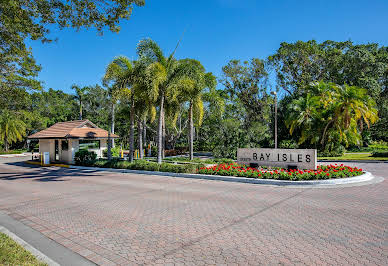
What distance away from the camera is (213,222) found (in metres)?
6.83

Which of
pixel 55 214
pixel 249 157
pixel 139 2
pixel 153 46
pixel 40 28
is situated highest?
pixel 153 46

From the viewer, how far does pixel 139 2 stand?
26.0 feet

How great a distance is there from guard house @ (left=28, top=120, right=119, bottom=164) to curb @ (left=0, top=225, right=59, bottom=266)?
16.5 m

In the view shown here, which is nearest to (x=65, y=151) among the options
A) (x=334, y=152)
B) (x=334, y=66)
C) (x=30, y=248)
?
(x=30, y=248)

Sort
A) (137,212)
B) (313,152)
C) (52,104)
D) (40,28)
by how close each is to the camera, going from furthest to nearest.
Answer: (52,104), (313,152), (40,28), (137,212)

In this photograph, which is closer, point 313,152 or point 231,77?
point 313,152

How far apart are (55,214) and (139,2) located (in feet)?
22.8

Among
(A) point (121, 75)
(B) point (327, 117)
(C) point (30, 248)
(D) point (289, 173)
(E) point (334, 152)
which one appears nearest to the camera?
(C) point (30, 248)

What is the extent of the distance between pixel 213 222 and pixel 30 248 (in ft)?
13.6

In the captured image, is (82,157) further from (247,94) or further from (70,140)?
(247,94)

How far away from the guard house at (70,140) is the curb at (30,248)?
54.2ft

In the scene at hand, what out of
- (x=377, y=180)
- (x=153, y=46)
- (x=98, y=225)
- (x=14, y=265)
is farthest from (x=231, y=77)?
(x=14, y=265)

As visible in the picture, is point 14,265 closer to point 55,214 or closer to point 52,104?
point 55,214

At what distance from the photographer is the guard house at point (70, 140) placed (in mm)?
23016
